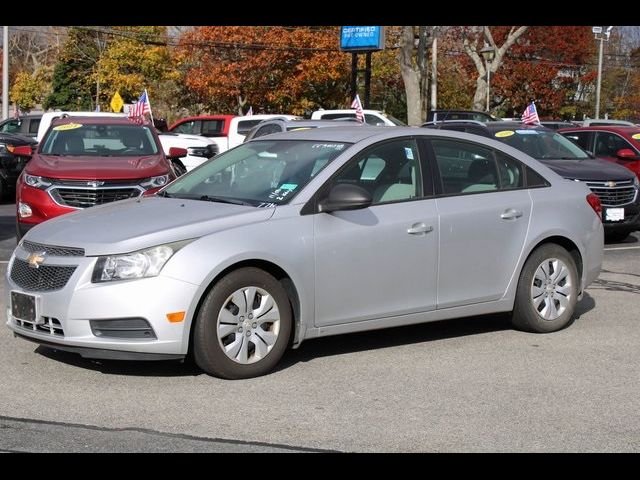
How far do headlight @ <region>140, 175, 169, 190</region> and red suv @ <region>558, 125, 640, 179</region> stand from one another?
26.7 feet

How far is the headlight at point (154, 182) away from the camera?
11688 mm

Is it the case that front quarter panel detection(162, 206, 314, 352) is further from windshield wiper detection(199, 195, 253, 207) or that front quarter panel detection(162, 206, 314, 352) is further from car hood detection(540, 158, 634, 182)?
car hood detection(540, 158, 634, 182)

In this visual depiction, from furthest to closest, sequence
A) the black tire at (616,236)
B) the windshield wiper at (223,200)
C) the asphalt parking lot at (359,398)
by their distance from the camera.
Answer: the black tire at (616,236)
the windshield wiper at (223,200)
the asphalt parking lot at (359,398)

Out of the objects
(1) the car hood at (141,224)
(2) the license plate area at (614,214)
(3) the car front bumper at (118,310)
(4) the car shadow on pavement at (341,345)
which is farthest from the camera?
(2) the license plate area at (614,214)

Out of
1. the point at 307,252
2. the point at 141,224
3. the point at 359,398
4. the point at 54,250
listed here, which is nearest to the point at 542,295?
the point at 307,252

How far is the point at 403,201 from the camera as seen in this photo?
7.20 meters

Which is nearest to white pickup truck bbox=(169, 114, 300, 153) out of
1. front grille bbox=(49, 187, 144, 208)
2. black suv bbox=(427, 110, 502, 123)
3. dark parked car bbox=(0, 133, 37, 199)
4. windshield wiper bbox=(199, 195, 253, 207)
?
dark parked car bbox=(0, 133, 37, 199)

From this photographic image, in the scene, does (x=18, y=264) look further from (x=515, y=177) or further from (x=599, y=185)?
(x=599, y=185)

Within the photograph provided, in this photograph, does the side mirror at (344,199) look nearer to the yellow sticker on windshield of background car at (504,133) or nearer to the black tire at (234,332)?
the black tire at (234,332)

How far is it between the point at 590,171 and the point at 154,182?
6.38 meters

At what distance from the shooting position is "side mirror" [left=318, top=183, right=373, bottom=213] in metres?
6.68

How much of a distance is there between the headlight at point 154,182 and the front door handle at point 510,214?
5.35 m

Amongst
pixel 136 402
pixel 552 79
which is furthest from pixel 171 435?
pixel 552 79

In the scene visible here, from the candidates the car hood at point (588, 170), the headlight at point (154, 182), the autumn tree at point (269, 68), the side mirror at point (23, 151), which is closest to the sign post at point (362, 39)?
the autumn tree at point (269, 68)
